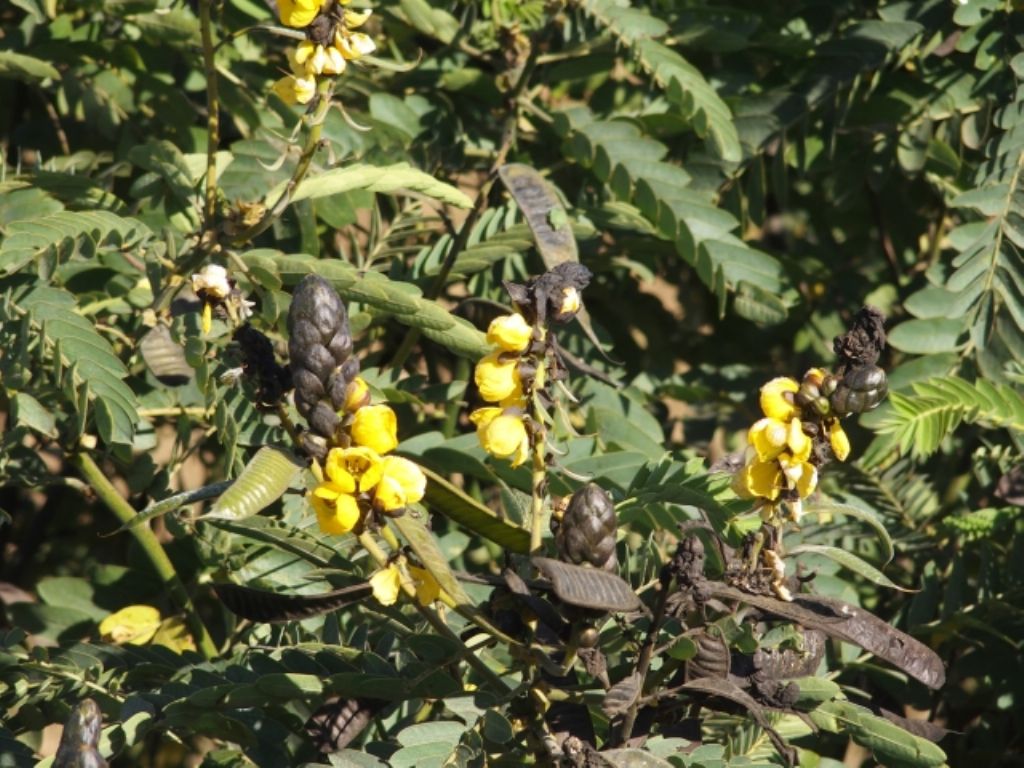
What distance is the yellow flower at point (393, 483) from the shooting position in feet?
4.17

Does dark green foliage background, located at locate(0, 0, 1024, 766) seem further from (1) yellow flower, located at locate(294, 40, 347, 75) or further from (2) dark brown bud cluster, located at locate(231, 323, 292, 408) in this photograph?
(2) dark brown bud cluster, located at locate(231, 323, 292, 408)

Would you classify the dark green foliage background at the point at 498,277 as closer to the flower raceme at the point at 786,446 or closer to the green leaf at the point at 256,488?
the flower raceme at the point at 786,446

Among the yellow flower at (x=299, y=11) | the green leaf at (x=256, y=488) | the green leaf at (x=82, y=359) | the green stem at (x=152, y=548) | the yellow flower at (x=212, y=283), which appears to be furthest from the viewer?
the green stem at (x=152, y=548)

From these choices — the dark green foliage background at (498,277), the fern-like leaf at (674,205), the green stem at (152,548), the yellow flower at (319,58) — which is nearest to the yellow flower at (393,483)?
the dark green foliage background at (498,277)

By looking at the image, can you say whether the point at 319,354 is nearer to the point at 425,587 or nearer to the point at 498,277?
the point at 425,587

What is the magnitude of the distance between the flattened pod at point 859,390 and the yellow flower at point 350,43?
744mm

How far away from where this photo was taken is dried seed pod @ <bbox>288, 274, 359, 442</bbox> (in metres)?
1.25

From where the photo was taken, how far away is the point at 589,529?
1322mm

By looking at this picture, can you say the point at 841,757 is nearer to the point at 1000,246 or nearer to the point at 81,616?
the point at 1000,246

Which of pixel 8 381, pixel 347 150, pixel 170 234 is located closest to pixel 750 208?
pixel 347 150

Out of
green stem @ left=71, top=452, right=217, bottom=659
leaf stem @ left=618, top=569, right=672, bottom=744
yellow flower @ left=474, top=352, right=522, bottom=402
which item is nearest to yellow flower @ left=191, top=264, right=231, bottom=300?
yellow flower @ left=474, top=352, right=522, bottom=402

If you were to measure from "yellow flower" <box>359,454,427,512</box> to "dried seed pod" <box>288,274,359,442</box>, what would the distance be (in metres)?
0.05

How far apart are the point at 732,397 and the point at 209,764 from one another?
1399mm

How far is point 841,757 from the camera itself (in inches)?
106
